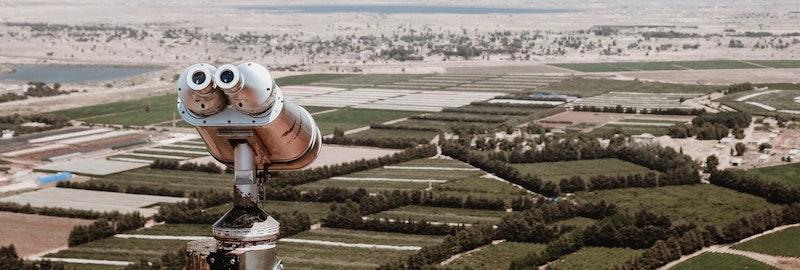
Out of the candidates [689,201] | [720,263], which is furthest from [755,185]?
[720,263]

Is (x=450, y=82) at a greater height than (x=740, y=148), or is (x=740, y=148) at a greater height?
(x=740, y=148)

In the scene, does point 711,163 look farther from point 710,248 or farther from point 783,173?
point 710,248

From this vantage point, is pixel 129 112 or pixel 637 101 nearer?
pixel 129 112

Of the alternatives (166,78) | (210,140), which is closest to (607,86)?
(166,78)

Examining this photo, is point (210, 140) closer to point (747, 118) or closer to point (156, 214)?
point (156, 214)

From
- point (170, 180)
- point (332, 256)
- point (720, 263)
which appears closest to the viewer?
point (720, 263)

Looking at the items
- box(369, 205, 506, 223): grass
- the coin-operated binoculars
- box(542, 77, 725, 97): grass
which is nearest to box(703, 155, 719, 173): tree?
box(369, 205, 506, 223): grass
